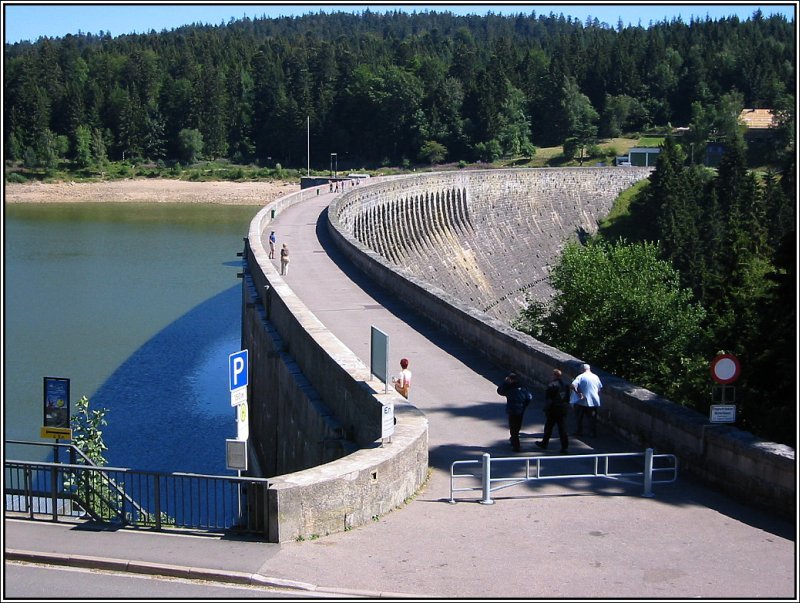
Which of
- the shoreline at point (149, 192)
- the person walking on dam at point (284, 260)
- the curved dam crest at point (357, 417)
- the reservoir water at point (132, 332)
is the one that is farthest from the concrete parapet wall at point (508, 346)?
the shoreline at point (149, 192)

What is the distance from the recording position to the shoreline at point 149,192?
104750 millimetres

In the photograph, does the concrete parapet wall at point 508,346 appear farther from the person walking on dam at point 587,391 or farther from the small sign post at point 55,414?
the small sign post at point 55,414

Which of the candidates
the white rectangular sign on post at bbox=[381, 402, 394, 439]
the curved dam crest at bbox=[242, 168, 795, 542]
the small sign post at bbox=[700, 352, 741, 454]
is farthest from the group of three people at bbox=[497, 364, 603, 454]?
the white rectangular sign on post at bbox=[381, 402, 394, 439]

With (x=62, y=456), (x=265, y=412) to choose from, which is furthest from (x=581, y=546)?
(x=62, y=456)

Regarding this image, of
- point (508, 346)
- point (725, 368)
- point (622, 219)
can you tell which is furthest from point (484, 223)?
point (725, 368)

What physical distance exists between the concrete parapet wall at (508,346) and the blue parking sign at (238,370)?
15.8 feet

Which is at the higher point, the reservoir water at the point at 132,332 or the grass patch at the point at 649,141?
the grass patch at the point at 649,141

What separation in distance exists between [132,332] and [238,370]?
30.9 m

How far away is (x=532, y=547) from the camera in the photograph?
10148 millimetres

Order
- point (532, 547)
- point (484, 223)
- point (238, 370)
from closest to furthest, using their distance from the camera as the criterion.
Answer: point (532, 547), point (238, 370), point (484, 223)

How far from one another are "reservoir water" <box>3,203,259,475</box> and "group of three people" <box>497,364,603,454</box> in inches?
283

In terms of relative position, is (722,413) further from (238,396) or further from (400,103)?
(400,103)

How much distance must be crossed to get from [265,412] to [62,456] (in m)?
4.65

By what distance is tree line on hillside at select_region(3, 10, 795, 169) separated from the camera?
393 feet
